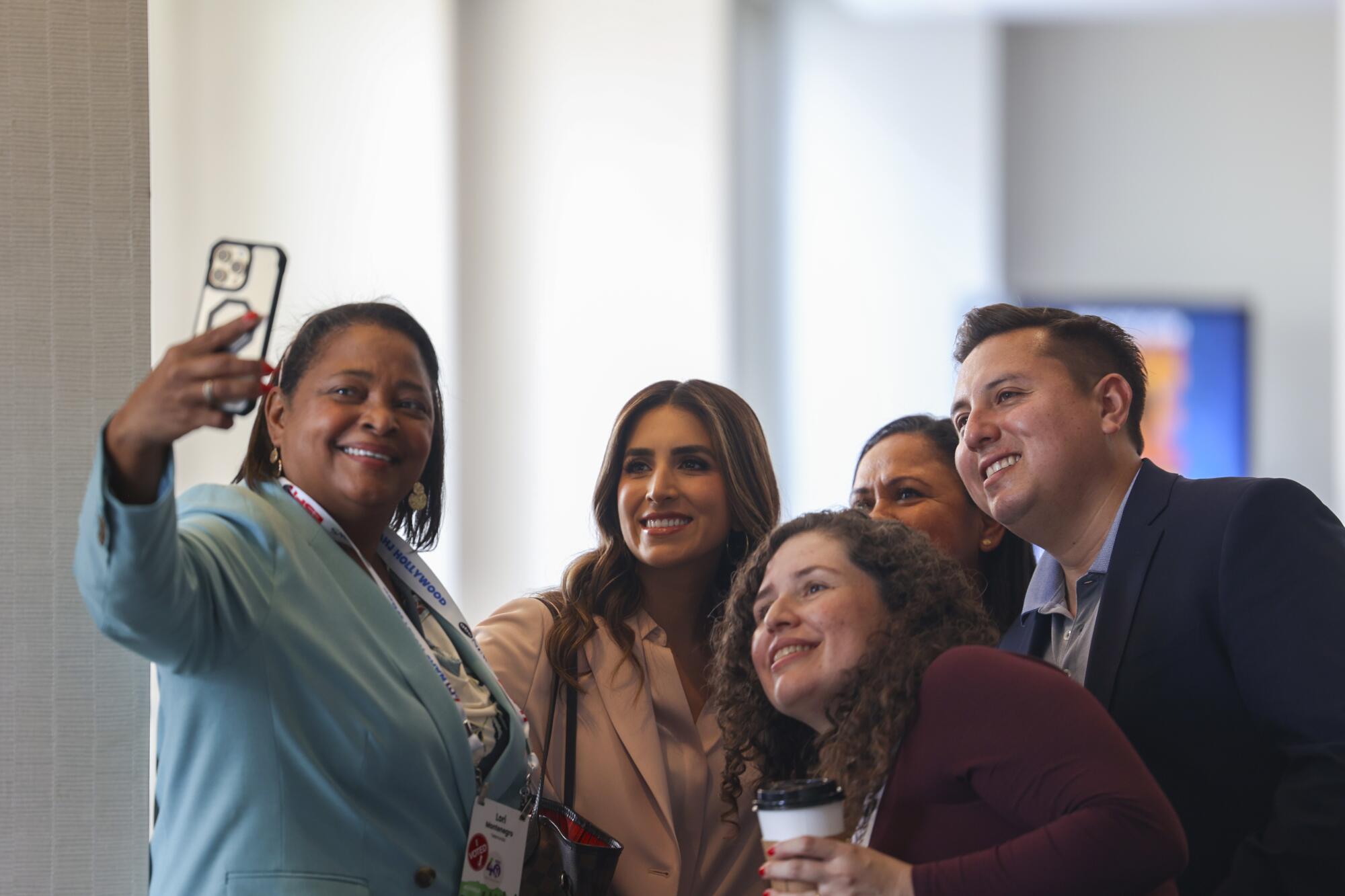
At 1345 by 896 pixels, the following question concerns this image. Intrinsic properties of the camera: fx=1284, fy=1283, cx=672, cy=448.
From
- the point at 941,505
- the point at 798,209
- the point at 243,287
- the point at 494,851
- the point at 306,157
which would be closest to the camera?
the point at 243,287

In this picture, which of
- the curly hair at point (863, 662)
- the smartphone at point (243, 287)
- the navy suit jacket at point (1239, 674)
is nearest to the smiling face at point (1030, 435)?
the navy suit jacket at point (1239, 674)

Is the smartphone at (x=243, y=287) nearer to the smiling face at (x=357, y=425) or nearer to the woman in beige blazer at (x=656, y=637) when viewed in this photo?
the smiling face at (x=357, y=425)

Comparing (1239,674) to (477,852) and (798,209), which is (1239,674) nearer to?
(477,852)

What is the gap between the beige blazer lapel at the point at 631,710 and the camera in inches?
100.0

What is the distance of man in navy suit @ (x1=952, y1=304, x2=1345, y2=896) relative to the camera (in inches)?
75.5

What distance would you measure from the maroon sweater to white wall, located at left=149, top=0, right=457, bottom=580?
2649mm

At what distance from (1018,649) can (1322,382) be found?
5695 mm

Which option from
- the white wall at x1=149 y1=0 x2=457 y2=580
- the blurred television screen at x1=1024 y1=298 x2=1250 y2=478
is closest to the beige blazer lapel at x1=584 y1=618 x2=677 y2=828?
the white wall at x1=149 y1=0 x2=457 y2=580

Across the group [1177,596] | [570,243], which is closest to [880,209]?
[570,243]

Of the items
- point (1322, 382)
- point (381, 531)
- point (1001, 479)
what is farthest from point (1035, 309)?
point (1322, 382)

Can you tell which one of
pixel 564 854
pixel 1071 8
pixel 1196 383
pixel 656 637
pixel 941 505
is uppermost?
pixel 1071 8

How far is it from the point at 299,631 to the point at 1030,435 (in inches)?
51.9

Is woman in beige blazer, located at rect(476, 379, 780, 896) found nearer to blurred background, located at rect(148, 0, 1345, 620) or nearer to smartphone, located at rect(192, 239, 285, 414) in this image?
smartphone, located at rect(192, 239, 285, 414)

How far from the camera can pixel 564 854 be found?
231 cm
